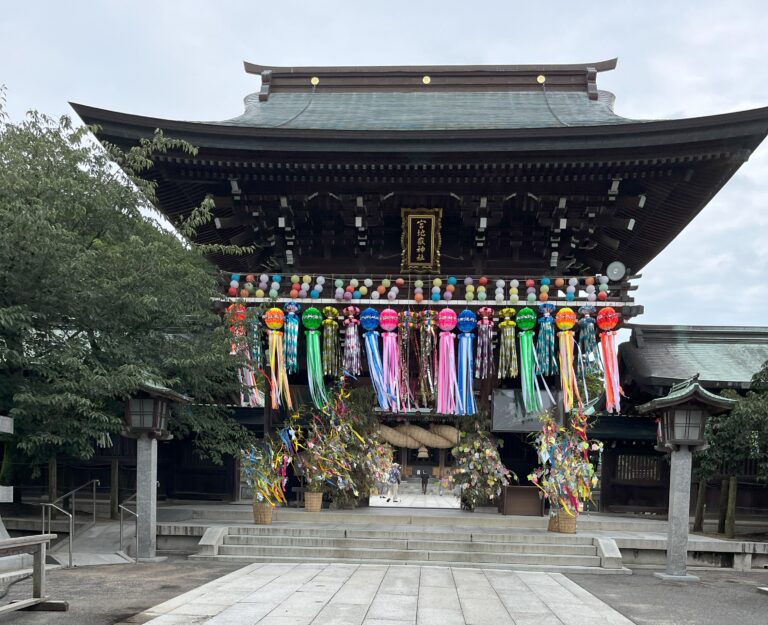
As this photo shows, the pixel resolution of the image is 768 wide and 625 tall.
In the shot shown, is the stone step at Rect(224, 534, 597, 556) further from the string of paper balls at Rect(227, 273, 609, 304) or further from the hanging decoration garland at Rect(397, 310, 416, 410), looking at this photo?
the string of paper balls at Rect(227, 273, 609, 304)

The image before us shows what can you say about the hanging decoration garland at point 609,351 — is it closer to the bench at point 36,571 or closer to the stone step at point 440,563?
the stone step at point 440,563

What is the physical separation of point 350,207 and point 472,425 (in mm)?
5435

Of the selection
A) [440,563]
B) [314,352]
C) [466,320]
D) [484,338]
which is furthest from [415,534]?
[466,320]

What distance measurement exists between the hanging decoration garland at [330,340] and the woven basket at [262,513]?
9.83 ft

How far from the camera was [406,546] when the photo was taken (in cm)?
1215

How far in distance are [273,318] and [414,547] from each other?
209 inches

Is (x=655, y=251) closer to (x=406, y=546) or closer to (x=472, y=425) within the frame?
(x=472, y=425)

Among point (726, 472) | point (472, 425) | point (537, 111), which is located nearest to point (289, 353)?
point (472, 425)

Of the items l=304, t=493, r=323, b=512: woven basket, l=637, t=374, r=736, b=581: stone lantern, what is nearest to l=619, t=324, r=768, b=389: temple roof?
l=637, t=374, r=736, b=581: stone lantern

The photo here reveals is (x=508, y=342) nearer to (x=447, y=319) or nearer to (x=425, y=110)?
(x=447, y=319)

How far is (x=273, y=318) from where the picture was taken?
14.2 metres

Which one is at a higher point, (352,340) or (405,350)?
(352,340)

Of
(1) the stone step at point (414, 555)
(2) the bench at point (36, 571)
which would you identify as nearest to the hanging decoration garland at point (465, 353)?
(1) the stone step at point (414, 555)

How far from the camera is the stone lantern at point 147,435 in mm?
11438
